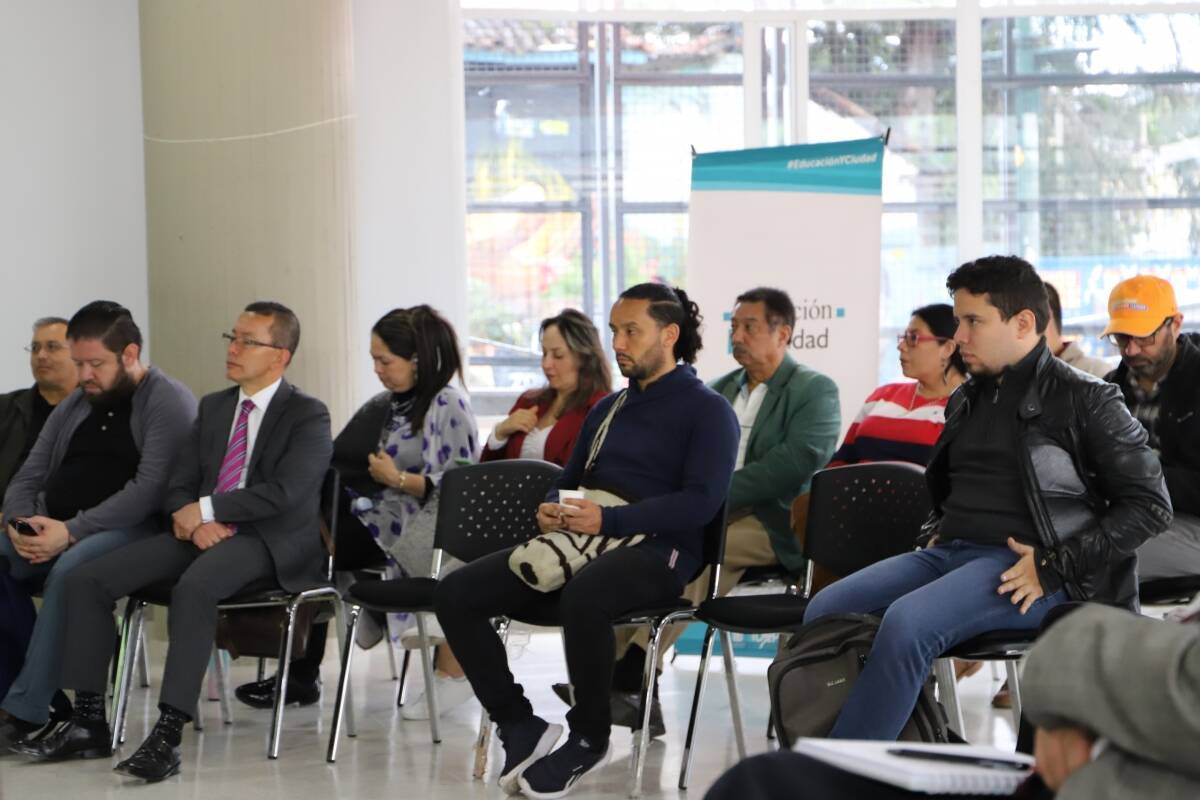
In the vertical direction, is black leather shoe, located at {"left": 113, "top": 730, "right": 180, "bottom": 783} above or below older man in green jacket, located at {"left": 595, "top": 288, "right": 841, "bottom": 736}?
below

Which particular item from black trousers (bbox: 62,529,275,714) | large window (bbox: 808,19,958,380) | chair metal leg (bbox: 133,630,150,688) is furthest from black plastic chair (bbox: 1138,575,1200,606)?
large window (bbox: 808,19,958,380)

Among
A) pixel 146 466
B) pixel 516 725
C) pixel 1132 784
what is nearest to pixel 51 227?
pixel 146 466

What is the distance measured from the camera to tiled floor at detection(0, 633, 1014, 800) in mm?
4105

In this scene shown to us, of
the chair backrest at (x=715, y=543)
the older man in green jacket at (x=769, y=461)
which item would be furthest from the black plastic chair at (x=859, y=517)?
the older man in green jacket at (x=769, y=461)

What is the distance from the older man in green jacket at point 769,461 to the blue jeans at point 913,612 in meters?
1.18

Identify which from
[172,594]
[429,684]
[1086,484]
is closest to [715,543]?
[429,684]

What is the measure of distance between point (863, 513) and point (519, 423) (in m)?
1.57

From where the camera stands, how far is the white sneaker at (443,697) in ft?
16.6

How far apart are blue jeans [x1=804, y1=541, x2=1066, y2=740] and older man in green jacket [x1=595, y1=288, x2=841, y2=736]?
3.87 feet

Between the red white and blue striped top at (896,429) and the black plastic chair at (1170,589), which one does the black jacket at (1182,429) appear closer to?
the black plastic chair at (1170,589)

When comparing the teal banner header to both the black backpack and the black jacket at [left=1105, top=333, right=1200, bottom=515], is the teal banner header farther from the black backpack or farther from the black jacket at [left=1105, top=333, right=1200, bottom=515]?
the black backpack

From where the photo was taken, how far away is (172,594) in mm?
4488

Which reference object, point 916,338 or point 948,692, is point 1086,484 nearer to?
point 948,692

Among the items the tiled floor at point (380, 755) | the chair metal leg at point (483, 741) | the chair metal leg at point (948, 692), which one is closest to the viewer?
the chair metal leg at point (948, 692)
